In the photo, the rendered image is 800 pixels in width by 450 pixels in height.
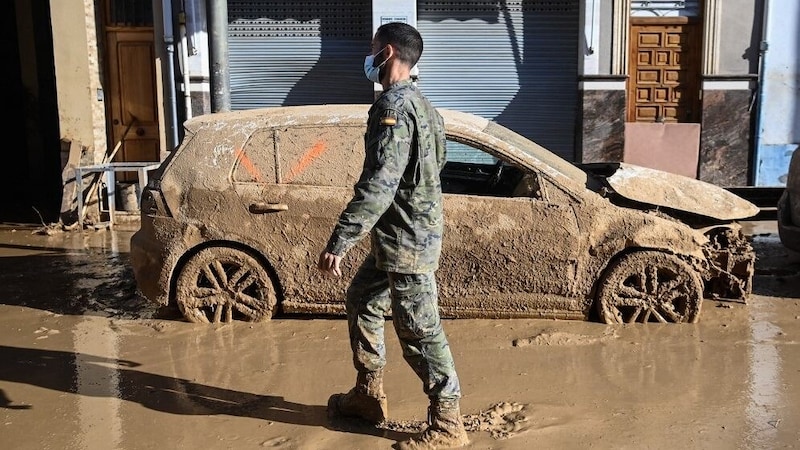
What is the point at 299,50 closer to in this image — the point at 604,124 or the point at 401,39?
the point at 604,124

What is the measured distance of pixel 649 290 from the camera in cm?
564


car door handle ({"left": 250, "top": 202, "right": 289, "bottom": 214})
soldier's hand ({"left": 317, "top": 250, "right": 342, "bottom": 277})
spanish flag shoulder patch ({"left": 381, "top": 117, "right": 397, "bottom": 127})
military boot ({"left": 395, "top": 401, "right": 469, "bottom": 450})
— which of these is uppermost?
spanish flag shoulder patch ({"left": 381, "top": 117, "right": 397, "bottom": 127})

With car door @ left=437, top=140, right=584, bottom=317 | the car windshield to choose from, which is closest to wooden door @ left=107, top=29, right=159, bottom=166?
the car windshield

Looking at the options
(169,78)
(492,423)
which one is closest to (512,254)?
(492,423)

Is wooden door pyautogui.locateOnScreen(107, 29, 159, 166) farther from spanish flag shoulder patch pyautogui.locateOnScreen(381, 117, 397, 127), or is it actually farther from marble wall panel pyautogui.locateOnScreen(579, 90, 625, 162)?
spanish flag shoulder patch pyautogui.locateOnScreen(381, 117, 397, 127)

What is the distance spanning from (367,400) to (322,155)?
2199 mm

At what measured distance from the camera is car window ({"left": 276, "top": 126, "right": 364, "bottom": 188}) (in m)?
5.71

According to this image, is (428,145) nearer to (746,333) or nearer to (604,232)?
(604,232)

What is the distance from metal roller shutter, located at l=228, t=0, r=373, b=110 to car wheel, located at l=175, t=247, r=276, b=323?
6.45 metres

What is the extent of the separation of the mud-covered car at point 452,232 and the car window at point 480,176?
0.18m

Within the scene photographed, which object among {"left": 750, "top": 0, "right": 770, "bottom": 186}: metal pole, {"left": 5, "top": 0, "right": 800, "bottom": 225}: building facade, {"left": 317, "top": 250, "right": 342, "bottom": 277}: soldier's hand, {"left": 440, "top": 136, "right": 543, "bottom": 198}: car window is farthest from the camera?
{"left": 5, "top": 0, "right": 800, "bottom": 225}: building facade

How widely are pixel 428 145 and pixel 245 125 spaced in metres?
2.49

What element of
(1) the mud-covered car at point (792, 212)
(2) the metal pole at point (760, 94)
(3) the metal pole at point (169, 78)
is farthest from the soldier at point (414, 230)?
(2) the metal pole at point (760, 94)

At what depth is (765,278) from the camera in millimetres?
7027
